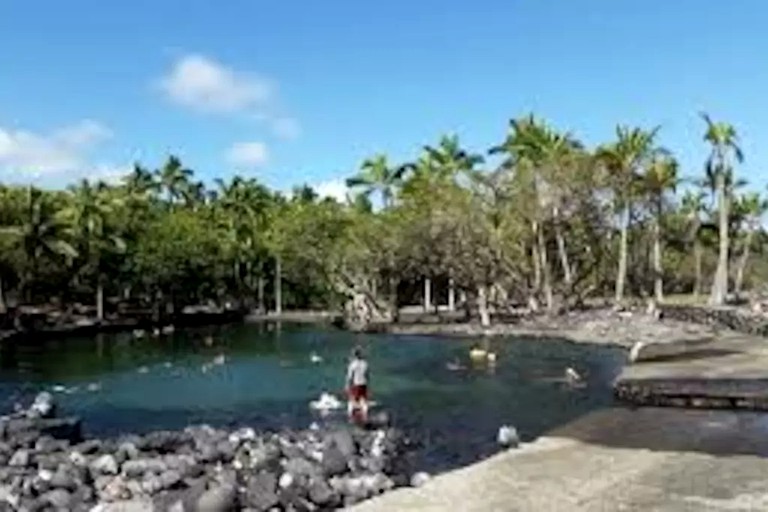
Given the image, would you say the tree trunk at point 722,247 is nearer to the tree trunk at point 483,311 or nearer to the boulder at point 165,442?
the tree trunk at point 483,311

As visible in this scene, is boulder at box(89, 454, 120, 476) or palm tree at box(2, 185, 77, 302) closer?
boulder at box(89, 454, 120, 476)

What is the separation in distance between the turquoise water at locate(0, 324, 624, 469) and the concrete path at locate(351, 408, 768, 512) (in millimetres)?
3512

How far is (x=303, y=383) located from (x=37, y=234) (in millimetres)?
46060

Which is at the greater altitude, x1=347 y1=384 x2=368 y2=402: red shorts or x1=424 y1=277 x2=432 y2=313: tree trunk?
x1=424 y1=277 x2=432 y2=313: tree trunk

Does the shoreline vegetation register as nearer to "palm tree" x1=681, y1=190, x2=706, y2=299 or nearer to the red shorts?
"palm tree" x1=681, y1=190, x2=706, y2=299

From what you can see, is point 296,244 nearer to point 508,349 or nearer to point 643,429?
point 508,349

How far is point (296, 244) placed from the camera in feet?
318

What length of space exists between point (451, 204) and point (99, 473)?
5974cm

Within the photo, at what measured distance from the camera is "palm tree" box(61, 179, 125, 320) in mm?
91062

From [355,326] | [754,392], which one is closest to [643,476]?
[754,392]

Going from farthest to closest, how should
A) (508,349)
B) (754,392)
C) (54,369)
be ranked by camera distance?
(508,349)
(54,369)
(754,392)

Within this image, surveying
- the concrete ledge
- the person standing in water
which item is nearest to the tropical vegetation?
the concrete ledge

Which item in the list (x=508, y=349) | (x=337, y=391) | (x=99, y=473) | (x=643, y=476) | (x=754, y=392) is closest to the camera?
(x=643, y=476)

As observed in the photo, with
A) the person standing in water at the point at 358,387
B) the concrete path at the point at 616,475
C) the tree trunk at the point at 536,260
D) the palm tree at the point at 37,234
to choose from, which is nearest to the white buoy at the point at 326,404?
the person standing in water at the point at 358,387
